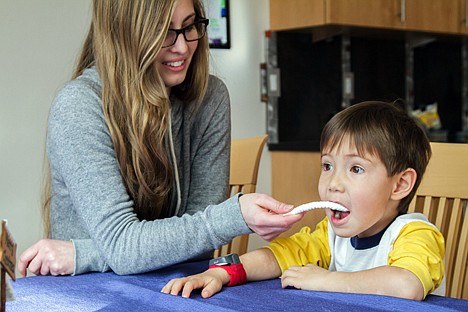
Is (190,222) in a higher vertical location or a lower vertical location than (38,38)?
lower

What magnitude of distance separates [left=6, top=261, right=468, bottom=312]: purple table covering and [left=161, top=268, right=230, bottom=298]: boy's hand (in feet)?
0.04

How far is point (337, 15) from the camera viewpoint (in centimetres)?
368

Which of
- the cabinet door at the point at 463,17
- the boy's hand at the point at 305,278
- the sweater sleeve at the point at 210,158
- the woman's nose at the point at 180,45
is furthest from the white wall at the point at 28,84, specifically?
the cabinet door at the point at 463,17

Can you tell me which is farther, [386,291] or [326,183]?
[326,183]

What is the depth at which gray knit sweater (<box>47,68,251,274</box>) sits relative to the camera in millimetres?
1356

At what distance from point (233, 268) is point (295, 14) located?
8.69 ft

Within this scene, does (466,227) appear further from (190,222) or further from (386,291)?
(190,222)

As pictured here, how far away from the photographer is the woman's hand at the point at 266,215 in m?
1.26

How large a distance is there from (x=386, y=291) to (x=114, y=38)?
2.42ft

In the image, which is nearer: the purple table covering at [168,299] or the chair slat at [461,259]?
the purple table covering at [168,299]

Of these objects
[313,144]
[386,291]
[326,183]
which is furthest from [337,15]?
[386,291]

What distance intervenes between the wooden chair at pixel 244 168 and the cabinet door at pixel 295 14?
5.71ft

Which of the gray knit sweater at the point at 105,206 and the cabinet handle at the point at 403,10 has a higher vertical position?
the cabinet handle at the point at 403,10

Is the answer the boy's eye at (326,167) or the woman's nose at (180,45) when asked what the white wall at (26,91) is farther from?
the boy's eye at (326,167)
